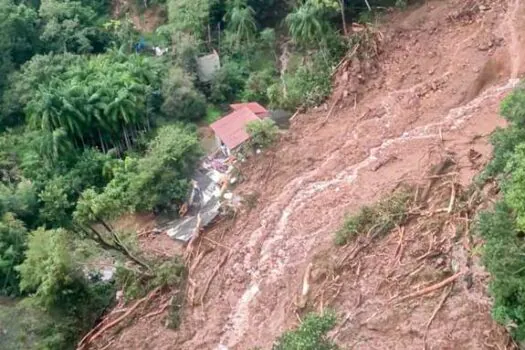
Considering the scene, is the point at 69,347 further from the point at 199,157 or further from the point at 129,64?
the point at 129,64

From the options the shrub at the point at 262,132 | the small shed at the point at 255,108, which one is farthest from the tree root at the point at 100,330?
the small shed at the point at 255,108

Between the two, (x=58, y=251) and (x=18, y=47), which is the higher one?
(x=18, y=47)

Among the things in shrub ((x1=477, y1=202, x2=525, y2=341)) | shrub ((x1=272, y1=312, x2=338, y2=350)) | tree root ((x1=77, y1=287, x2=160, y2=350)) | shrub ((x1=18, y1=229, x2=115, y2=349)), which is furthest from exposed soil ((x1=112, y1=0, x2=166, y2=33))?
shrub ((x1=477, y1=202, x2=525, y2=341))

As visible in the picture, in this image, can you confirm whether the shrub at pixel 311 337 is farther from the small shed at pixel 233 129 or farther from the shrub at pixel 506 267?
the small shed at pixel 233 129

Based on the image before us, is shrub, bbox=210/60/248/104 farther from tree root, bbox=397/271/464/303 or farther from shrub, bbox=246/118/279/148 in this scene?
tree root, bbox=397/271/464/303

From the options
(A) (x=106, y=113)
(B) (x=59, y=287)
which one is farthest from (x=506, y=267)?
(A) (x=106, y=113)

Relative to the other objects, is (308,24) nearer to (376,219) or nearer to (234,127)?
(234,127)

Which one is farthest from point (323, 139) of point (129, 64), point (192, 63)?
point (129, 64)

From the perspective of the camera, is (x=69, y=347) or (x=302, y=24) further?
(x=302, y=24)
